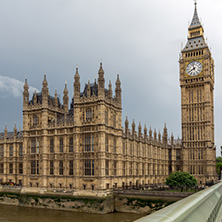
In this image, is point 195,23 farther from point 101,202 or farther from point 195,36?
point 101,202

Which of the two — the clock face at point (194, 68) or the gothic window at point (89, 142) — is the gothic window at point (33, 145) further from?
the clock face at point (194, 68)

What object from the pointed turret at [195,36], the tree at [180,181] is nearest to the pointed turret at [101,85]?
the tree at [180,181]

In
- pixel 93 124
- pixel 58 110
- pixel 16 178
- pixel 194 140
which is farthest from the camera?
pixel 194 140

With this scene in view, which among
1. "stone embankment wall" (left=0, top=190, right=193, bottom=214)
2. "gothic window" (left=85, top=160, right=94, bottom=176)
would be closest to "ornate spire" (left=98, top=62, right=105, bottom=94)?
"gothic window" (left=85, top=160, right=94, bottom=176)

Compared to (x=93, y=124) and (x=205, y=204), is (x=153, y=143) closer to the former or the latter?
(x=93, y=124)

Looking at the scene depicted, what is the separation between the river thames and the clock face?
65638mm

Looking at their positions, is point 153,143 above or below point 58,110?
below

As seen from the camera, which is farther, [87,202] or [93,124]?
[93,124]

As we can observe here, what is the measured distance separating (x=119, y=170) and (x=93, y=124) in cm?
1371

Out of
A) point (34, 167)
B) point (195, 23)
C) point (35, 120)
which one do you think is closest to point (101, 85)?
point (35, 120)

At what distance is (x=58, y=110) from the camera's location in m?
75.7

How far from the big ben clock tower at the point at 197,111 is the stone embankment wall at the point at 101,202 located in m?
46.1

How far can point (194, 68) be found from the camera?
107000 mm

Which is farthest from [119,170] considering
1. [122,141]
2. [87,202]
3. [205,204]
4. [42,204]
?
[205,204]
